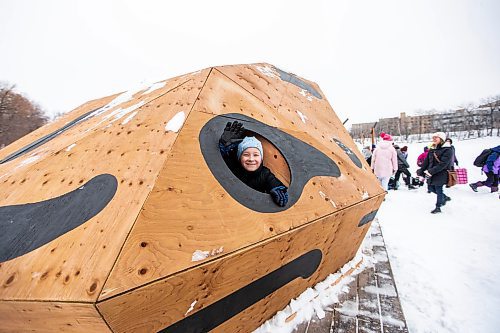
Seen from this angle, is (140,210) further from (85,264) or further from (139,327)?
(139,327)

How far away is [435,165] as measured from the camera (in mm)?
6207

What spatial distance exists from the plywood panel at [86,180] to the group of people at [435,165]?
609 centimetres

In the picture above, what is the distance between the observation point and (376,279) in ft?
10.9

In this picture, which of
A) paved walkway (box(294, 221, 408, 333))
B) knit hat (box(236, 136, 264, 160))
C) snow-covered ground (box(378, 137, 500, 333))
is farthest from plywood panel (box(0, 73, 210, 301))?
snow-covered ground (box(378, 137, 500, 333))

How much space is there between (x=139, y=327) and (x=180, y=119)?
1568mm

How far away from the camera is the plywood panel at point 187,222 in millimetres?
1384

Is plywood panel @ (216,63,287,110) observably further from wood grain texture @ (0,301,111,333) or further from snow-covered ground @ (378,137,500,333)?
Result: snow-covered ground @ (378,137,500,333)

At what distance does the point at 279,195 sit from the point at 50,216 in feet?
5.69

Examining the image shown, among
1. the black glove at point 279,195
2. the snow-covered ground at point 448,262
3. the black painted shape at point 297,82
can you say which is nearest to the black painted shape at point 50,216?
the black glove at point 279,195

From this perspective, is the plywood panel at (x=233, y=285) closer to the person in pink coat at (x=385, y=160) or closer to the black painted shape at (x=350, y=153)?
the black painted shape at (x=350, y=153)

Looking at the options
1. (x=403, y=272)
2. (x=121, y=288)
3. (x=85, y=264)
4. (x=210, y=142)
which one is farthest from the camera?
(x=403, y=272)

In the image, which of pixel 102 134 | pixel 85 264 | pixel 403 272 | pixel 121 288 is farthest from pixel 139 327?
pixel 403 272

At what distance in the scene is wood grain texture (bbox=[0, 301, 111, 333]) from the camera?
129 centimetres

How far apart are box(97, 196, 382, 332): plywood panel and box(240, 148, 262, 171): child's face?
737 mm
